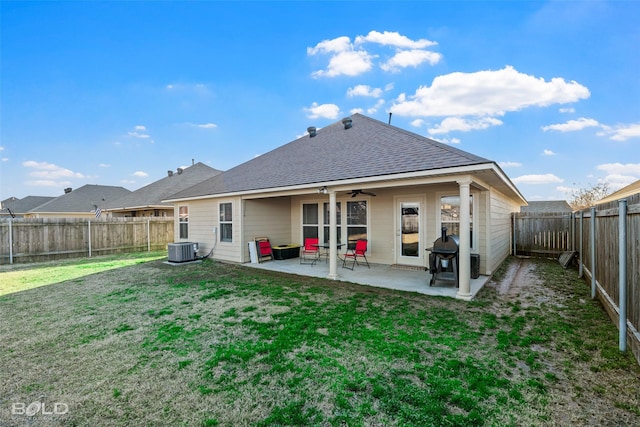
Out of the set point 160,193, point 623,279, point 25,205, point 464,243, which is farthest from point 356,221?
point 25,205

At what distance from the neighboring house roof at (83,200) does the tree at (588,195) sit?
38.7 metres

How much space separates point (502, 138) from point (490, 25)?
10.3 meters

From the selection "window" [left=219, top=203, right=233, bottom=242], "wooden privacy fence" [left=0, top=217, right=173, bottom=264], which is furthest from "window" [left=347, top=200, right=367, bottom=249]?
"wooden privacy fence" [left=0, top=217, right=173, bottom=264]

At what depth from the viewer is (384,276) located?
702 cm

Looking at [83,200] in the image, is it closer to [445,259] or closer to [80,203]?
[80,203]

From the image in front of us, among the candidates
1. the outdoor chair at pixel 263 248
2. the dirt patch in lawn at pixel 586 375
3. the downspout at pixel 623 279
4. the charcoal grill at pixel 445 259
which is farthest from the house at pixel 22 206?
the downspout at pixel 623 279

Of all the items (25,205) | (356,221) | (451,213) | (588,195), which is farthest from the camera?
(25,205)

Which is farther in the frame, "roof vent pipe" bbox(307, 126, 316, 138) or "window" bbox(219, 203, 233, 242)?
A: "roof vent pipe" bbox(307, 126, 316, 138)

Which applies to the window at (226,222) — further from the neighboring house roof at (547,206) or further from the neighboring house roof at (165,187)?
the neighboring house roof at (547,206)

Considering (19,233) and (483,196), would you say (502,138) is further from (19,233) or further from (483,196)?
(19,233)

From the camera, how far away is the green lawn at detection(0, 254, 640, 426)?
7.07ft

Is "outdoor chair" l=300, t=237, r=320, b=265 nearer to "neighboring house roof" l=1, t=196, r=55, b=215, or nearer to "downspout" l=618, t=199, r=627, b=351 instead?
"downspout" l=618, t=199, r=627, b=351

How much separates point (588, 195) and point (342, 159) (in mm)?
27770

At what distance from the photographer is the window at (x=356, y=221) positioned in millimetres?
8898
